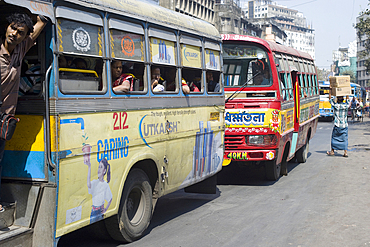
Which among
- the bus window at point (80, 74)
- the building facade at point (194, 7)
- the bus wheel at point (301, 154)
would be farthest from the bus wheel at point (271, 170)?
the building facade at point (194, 7)

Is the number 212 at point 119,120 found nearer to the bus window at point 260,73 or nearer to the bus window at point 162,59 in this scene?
the bus window at point 162,59

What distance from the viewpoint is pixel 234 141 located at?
997 centimetres

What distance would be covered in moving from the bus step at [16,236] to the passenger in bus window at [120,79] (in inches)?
72.6

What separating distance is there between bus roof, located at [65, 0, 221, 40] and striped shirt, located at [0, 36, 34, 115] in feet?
2.43

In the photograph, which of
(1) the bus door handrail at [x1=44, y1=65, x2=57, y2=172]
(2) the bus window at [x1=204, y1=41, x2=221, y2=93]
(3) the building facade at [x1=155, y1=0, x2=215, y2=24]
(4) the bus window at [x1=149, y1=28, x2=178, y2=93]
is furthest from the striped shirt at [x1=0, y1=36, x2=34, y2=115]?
(3) the building facade at [x1=155, y1=0, x2=215, y2=24]

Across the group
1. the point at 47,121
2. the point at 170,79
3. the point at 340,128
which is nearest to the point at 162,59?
the point at 170,79

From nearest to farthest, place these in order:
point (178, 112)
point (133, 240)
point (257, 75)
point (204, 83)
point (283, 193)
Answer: point (133, 240), point (178, 112), point (204, 83), point (283, 193), point (257, 75)

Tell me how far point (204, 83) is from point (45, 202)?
4017 mm

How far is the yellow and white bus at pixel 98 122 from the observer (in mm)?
4520

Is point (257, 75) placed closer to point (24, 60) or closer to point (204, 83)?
point (204, 83)

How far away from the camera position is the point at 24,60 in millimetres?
4668

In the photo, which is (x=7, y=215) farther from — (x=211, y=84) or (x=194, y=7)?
(x=194, y=7)

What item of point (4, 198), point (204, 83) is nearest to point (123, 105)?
point (4, 198)

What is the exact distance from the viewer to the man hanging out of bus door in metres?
4.32
